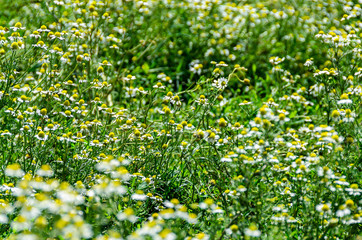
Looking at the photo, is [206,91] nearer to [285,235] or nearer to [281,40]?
[285,235]

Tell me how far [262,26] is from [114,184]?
458cm

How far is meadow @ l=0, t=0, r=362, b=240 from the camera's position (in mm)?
2271

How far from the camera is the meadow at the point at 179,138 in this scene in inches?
89.4

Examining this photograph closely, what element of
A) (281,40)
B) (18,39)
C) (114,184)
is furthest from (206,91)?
(281,40)

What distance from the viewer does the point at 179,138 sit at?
332 centimetres

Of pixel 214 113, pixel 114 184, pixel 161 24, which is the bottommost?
pixel 214 113

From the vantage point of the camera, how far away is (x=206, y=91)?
11.2 feet

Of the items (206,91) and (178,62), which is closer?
(206,91)

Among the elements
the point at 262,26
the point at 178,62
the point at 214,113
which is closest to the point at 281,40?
the point at 262,26

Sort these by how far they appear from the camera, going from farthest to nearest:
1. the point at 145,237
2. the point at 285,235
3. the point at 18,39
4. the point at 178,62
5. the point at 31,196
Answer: the point at 178,62, the point at 18,39, the point at 285,235, the point at 31,196, the point at 145,237

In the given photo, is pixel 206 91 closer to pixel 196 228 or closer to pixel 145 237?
pixel 196 228

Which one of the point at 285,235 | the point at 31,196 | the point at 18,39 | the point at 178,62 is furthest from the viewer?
the point at 178,62

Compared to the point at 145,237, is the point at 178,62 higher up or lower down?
lower down

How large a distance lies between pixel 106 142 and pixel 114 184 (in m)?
1.07
